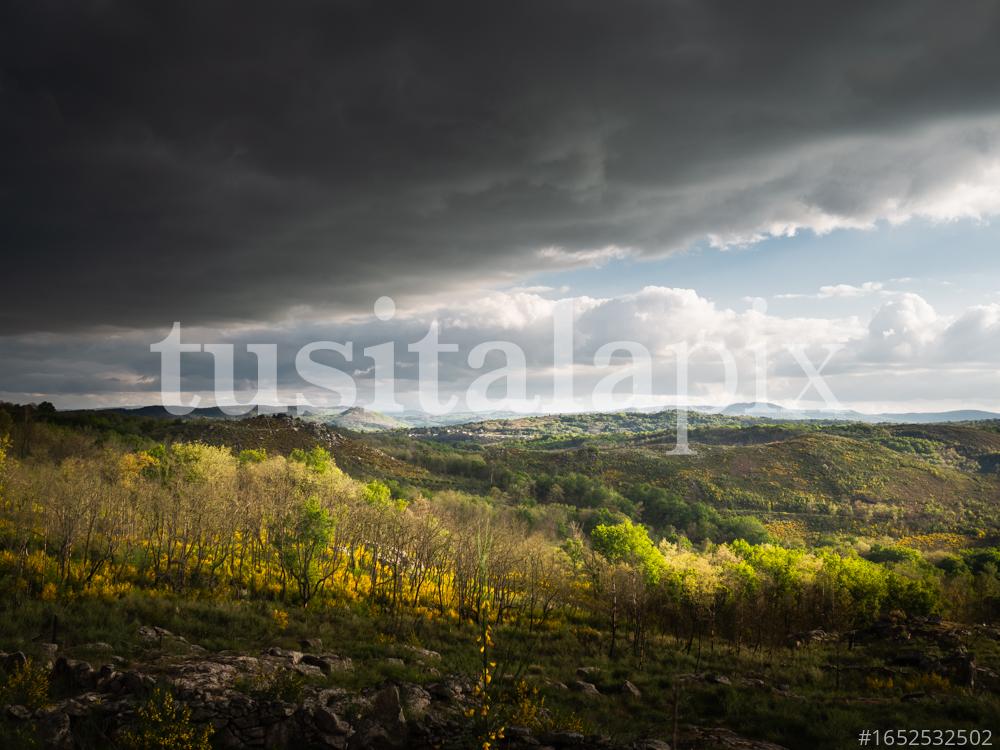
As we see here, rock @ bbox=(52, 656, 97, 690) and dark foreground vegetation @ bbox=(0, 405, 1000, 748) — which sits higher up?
rock @ bbox=(52, 656, 97, 690)

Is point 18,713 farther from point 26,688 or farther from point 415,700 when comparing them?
point 415,700

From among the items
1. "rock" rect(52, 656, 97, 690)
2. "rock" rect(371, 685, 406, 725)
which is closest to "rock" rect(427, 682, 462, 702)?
"rock" rect(371, 685, 406, 725)

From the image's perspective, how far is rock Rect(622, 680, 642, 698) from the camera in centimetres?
2678

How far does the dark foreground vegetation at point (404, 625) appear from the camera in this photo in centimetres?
1642

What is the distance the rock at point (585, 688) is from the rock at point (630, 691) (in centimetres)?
134

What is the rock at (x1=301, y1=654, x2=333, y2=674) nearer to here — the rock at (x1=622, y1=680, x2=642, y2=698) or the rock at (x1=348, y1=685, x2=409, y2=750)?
the rock at (x1=348, y1=685, x2=409, y2=750)

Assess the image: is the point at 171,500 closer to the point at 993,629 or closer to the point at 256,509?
the point at 256,509

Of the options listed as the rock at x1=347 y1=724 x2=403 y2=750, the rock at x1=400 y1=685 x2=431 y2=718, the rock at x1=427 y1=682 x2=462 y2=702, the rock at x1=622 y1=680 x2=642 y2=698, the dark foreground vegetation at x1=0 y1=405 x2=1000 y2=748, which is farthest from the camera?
the rock at x1=622 y1=680 x2=642 y2=698

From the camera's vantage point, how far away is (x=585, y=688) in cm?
2681

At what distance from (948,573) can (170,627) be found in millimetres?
96176

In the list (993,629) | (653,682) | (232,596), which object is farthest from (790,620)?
(232,596)

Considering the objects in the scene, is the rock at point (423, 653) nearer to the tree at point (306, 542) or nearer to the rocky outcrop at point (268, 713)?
the rocky outcrop at point (268, 713)

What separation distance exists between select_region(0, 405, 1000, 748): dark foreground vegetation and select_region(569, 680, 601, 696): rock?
0.17 metres

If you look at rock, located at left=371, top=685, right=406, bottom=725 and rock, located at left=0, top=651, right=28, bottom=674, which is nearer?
rock, located at left=371, top=685, right=406, bottom=725
